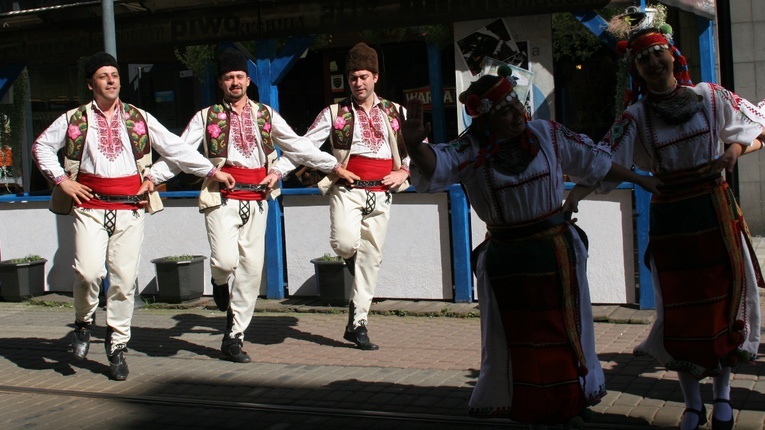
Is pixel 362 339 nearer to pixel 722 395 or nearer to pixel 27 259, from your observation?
pixel 722 395

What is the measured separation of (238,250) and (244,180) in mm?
511

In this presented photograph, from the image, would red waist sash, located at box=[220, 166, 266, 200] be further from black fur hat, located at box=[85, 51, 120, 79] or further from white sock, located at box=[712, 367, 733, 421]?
white sock, located at box=[712, 367, 733, 421]

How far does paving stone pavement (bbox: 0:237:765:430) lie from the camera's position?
5.62 meters

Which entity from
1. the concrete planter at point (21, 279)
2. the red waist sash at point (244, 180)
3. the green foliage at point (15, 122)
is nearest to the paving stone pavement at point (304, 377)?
the red waist sash at point (244, 180)

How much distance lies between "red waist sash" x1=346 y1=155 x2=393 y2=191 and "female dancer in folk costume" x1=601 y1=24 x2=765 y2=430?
112 inches

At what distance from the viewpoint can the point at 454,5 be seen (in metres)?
8.68

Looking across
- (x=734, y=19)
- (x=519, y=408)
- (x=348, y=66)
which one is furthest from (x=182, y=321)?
(x=734, y=19)

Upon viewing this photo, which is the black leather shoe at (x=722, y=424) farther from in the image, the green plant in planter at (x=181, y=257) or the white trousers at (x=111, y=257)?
the green plant in planter at (x=181, y=257)

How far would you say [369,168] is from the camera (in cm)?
762

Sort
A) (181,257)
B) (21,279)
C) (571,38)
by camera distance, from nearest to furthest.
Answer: (571,38) → (181,257) → (21,279)

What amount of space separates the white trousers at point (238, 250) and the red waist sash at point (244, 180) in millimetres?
39

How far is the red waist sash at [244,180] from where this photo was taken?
23.5 feet

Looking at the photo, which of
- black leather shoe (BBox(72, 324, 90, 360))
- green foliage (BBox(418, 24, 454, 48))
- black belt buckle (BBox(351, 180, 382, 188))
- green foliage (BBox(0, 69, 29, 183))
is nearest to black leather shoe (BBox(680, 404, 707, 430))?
black belt buckle (BBox(351, 180, 382, 188))

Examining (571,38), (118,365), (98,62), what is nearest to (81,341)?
(118,365)
